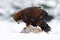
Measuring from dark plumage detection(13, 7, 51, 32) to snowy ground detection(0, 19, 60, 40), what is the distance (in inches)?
1.7

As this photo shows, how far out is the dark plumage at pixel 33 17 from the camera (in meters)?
1.33

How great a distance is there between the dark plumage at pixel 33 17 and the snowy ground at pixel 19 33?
0.04m

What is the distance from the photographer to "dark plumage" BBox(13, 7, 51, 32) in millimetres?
1332

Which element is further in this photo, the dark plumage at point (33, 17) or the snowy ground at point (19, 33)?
the dark plumage at point (33, 17)

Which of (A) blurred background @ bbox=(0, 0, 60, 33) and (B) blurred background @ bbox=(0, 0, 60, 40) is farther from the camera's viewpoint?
(A) blurred background @ bbox=(0, 0, 60, 33)

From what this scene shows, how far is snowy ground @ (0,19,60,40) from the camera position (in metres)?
1.22

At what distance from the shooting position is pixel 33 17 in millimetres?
1330

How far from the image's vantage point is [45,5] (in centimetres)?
158

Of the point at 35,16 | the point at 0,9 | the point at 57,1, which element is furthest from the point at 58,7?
the point at 0,9

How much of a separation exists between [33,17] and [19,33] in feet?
0.45

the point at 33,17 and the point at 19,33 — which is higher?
the point at 33,17

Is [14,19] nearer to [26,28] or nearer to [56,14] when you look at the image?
[26,28]

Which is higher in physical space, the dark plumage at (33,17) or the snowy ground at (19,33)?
the dark plumage at (33,17)

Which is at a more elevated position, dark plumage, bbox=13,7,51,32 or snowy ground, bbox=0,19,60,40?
dark plumage, bbox=13,7,51,32
